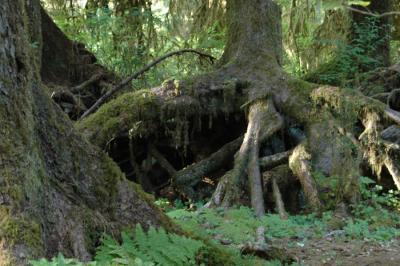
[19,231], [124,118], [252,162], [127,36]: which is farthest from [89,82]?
[19,231]

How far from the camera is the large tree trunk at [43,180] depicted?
3178 mm

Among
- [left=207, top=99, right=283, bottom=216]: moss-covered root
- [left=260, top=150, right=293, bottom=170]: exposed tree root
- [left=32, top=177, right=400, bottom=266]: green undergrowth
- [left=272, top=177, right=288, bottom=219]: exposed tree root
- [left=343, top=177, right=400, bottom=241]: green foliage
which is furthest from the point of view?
[left=260, top=150, right=293, bottom=170]: exposed tree root

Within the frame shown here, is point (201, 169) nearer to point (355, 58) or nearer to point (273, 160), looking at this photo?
point (273, 160)

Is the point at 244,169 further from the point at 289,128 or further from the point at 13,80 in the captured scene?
the point at 13,80

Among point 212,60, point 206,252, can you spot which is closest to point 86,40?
point 212,60

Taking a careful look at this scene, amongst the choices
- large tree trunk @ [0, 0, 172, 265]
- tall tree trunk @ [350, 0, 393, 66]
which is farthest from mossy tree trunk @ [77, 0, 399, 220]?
large tree trunk @ [0, 0, 172, 265]

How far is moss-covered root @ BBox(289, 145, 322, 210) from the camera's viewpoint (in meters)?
7.78

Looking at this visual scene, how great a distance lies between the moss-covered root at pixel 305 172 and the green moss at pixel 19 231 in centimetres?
520

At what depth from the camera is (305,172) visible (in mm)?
8047

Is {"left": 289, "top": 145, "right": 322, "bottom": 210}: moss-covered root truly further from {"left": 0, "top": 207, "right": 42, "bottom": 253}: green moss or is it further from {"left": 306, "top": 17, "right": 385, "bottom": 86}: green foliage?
{"left": 0, "top": 207, "right": 42, "bottom": 253}: green moss

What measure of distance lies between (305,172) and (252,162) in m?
0.80

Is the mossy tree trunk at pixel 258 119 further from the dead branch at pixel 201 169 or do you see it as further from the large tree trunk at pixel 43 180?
the large tree trunk at pixel 43 180

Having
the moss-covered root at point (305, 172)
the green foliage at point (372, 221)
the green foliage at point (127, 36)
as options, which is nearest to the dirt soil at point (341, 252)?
the green foliage at point (372, 221)

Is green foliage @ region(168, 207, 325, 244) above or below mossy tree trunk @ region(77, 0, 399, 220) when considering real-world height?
below
